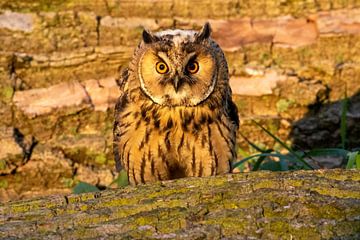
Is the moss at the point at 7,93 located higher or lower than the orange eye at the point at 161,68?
lower

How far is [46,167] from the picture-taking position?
4.56 metres

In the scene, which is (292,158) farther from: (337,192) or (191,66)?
(337,192)

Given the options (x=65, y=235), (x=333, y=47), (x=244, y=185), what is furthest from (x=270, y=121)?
(x=65, y=235)

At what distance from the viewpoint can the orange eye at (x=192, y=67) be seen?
11.8 ft

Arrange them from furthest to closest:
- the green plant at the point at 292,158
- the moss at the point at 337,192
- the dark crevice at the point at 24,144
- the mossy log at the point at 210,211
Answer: the dark crevice at the point at 24,144 → the green plant at the point at 292,158 → the moss at the point at 337,192 → the mossy log at the point at 210,211

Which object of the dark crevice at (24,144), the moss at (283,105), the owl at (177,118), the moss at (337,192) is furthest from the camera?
Result: the moss at (283,105)

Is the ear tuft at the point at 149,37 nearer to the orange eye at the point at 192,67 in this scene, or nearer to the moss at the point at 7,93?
the orange eye at the point at 192,67

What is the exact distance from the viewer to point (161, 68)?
3.61 meters

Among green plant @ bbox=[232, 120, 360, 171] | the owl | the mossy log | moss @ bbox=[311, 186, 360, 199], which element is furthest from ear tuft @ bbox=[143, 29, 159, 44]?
moss @ bbox=[311, 186, 360, 199]

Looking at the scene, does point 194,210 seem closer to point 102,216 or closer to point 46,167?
point 102,216

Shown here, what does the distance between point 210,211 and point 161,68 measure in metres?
1.49

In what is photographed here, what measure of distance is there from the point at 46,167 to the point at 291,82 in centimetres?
153

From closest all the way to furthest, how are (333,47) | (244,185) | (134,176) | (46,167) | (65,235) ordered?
1. (65,235)
2. (244,185)
3. (134,176)
4. (46,167)
5. (333,47)

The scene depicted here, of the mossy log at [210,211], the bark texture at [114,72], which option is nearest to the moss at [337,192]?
the mossy log at [210,211]
